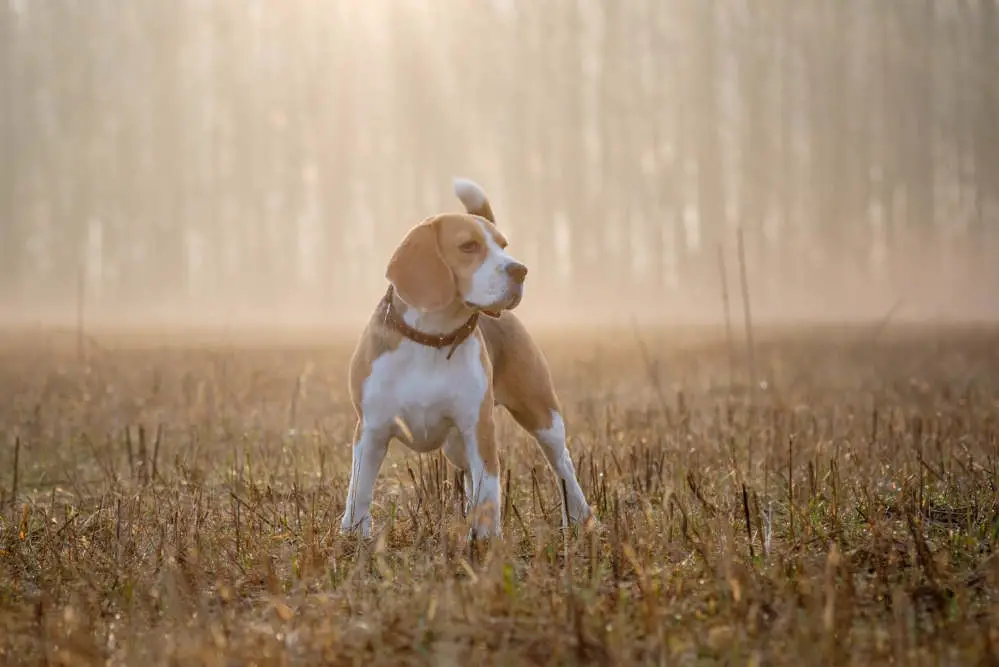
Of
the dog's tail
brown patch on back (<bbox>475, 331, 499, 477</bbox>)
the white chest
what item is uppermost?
the dog's tail

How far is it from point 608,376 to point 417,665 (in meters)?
14.0

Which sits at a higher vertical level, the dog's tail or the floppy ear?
the dog's tail

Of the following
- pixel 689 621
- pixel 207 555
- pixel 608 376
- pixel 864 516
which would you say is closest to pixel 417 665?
pixel 689 621

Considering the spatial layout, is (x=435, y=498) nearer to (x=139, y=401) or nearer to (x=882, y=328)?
(x=882, y=328)

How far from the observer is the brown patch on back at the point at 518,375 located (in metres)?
5.64

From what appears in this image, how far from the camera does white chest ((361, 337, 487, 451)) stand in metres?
4.77

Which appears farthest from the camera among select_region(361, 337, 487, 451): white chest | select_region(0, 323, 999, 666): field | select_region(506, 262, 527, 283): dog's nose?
select_region(361, 337, 487, 451): white chest

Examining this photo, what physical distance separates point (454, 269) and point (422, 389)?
2.00 ft

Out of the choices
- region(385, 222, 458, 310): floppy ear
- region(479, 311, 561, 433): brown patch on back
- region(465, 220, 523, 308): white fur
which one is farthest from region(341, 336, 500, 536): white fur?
region(479, 311, 561, 433): brown patch on back

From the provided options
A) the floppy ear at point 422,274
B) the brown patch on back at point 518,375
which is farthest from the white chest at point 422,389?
the brown patch on back at point 518,375

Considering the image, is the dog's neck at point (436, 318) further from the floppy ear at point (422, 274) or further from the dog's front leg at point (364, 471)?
the dog's front leg at point (364, 471)

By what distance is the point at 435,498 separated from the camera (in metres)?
5.28

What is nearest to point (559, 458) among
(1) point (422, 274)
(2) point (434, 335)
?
(2) point (434, 335)

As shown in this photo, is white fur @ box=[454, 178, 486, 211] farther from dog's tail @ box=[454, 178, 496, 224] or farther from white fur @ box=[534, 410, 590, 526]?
white fur @ box=[534, 410, 590, 526]
